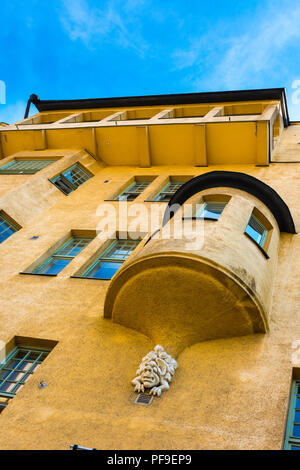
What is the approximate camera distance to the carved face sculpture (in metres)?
7.03

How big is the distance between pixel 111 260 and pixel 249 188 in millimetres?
4384

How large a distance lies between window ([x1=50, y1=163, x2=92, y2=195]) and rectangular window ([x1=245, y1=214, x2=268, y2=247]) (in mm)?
9105

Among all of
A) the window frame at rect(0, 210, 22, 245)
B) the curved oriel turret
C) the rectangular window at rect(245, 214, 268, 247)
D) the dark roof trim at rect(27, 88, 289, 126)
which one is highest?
the dark roof trim at rect(27, 88, 289, 126)

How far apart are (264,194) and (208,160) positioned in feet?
24.1

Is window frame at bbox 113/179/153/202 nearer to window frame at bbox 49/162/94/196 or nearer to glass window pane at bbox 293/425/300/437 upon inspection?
window frame at bbox 49/162/94/196

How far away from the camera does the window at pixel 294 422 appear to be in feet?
20.1

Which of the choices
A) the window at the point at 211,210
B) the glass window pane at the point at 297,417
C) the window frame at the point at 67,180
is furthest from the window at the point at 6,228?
the glass window pane at the point at 297,417

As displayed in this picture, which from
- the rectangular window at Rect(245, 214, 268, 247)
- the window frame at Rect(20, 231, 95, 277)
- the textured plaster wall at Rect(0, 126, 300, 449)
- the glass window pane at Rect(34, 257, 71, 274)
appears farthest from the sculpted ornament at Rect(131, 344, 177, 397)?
the glass window pane at Rect(34, 257, 71, 274)

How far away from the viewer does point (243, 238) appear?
9406 mm

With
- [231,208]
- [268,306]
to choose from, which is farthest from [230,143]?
[268,306]

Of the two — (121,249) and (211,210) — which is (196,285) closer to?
(211,210)

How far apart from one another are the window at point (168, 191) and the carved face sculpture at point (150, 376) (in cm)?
985

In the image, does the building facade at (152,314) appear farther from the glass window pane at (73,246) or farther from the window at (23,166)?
the window at (23,166)
